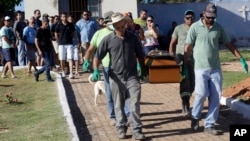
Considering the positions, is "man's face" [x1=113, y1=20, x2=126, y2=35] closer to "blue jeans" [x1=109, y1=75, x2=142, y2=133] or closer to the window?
"blue jeans" [x1=109, y1=75, x2=142, y2=133]

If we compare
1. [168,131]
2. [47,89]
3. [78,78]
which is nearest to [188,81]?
[168,131]

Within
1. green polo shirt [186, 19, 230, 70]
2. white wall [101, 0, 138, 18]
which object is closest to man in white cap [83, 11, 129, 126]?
green polo shirt [186, 19, 230, 70]

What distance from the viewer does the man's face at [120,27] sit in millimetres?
8805

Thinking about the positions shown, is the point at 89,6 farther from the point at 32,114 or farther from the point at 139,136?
the point at 139,136

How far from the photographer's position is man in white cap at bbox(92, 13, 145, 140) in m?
8.73

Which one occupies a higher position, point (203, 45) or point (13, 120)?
point (203, 45)

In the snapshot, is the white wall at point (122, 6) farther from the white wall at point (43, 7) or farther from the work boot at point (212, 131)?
the work boot at point (212, 131)

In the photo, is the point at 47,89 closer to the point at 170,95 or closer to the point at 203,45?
the point at 170,95

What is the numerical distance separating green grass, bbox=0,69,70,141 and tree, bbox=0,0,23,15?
37.8 ft

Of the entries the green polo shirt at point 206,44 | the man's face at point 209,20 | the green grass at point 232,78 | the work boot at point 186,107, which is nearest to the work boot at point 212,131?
the green polo shirt at point 206,44

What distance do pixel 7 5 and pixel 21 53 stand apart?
7.99m

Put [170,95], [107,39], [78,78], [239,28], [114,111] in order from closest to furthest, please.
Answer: [107,39], [114,111], [170,95], [78,78], [239,28]

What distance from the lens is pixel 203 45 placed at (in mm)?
9008

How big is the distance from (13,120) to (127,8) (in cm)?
1352
